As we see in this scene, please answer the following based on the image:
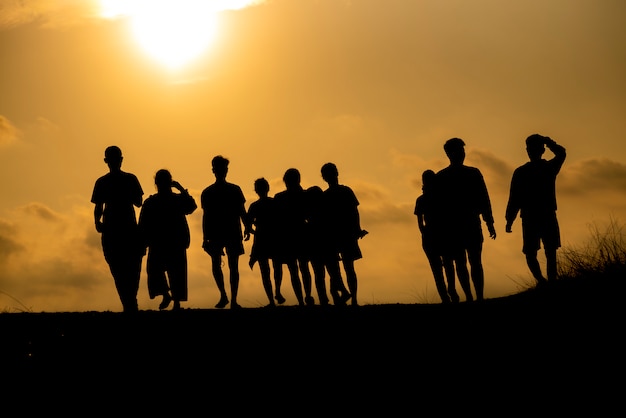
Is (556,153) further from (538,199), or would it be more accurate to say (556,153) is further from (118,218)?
(118,218)

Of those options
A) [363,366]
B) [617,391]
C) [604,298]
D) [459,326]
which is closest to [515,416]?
[617,391]

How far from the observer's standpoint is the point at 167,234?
13070mm

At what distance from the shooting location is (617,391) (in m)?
7.16

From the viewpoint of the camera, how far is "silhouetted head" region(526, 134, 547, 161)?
12594 millimetres

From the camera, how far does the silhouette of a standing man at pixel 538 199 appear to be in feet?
41.4

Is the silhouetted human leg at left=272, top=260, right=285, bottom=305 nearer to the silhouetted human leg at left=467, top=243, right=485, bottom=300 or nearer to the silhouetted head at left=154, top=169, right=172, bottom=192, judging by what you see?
the silhouetted head at left=154, top=169, right=172, bottom=192

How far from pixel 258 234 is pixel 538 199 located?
15.1ft

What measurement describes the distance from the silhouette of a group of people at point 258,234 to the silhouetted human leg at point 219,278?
16 mm

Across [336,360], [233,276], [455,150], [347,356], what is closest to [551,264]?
[455,150]

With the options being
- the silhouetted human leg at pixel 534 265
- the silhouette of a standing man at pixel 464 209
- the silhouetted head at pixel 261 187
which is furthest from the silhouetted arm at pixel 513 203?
the silhouetted head at pixel 261 187

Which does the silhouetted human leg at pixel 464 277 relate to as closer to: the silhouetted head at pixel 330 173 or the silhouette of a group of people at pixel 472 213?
the silhouette of a group of people at pixel 472 213

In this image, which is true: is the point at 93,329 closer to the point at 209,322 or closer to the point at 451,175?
the point at 209,322

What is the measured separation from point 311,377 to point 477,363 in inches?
→ 62.7

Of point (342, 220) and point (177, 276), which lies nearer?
point (177, 276)
